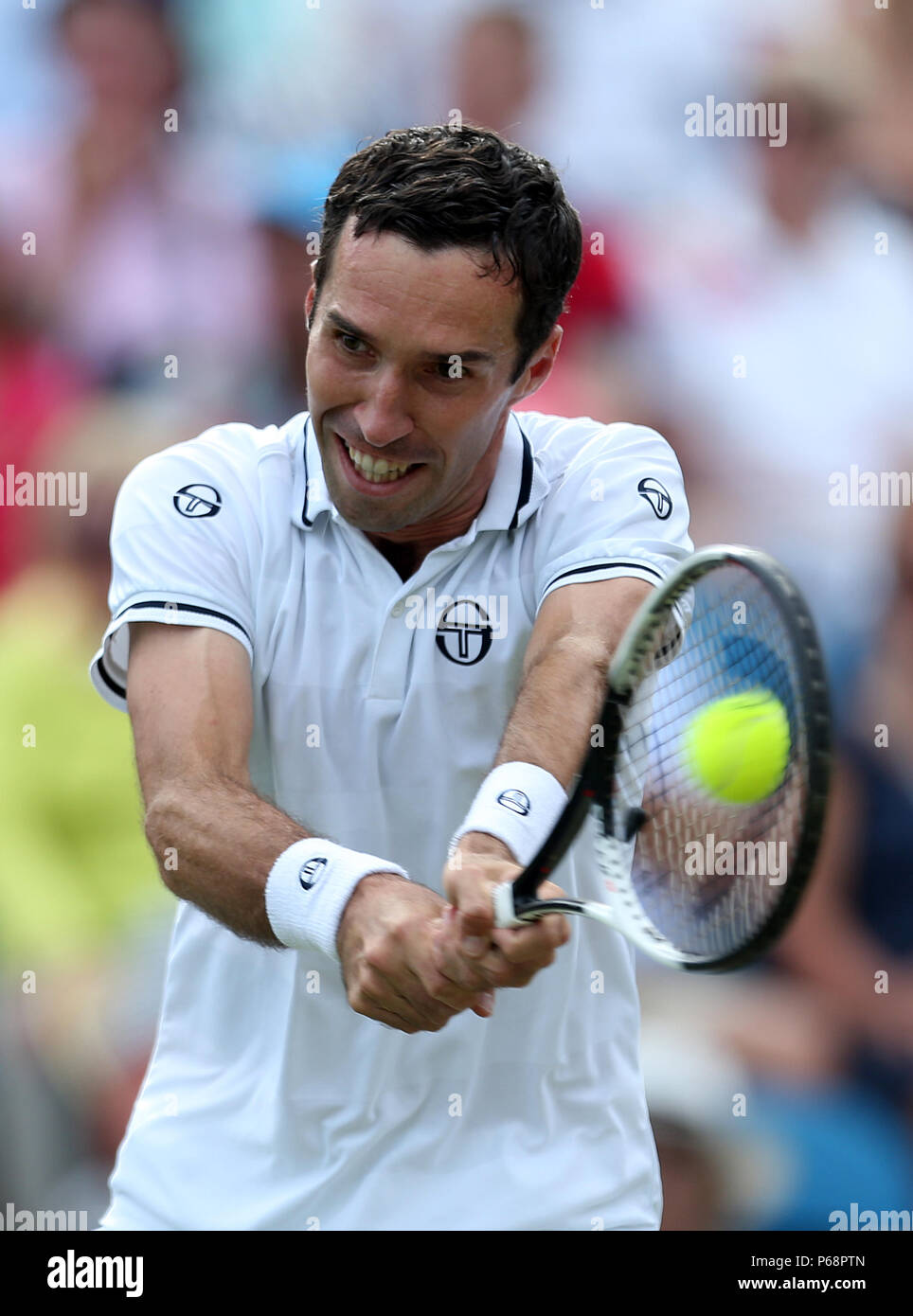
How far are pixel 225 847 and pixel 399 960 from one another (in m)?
0.33

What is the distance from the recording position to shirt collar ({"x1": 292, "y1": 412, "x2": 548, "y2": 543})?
2629 mm

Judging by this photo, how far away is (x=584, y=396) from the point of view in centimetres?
419

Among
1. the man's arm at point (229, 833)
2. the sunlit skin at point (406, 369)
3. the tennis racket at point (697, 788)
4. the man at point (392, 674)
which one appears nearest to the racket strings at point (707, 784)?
the tennis racket at point (697, 788)

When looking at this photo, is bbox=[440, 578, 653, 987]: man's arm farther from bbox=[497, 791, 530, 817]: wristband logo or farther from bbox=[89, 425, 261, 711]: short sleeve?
bbox=[89, 425, 261, 711]: short sleeve

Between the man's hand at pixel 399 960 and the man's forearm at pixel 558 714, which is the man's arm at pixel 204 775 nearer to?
the man's hand at pixel 399 960

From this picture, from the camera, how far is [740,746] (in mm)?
2145

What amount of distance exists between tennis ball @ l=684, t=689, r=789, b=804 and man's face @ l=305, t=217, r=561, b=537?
23.2 inches

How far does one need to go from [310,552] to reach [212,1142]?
0.93 metres

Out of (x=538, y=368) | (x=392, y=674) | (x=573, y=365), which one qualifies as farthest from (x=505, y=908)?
(x=573, y=365)

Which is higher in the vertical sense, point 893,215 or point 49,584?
point 893,215
